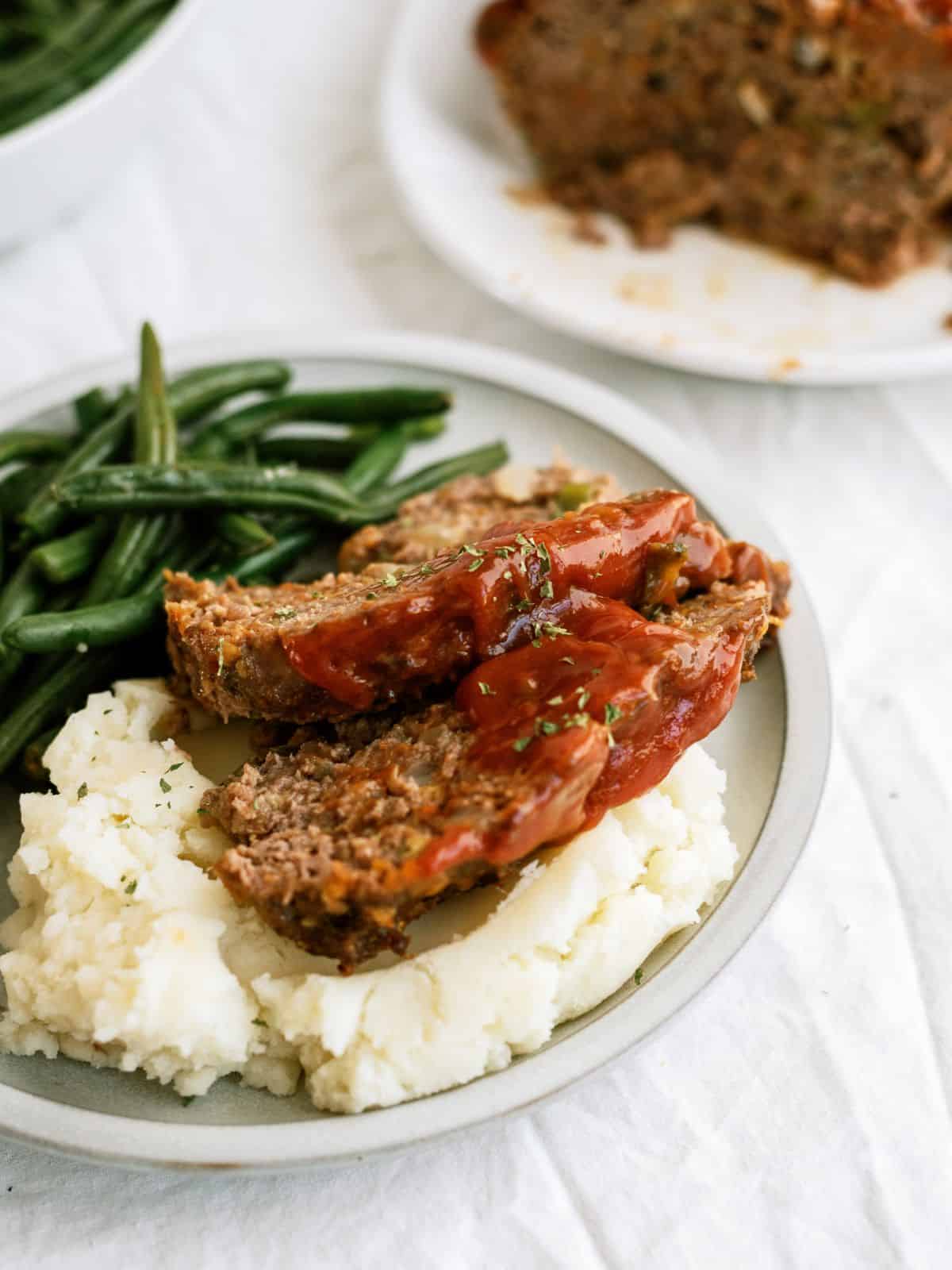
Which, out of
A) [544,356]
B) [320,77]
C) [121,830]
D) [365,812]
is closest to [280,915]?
[365,812]

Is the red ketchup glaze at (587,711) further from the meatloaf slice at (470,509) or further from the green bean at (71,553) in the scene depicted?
the green bean at (71,553)

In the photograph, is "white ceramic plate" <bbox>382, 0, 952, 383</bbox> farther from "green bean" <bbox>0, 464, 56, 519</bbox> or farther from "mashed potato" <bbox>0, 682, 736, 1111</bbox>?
"mashed potato" <bbox>0, 682, 736, 1111</bbox>

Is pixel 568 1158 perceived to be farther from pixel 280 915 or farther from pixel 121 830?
pixel 121 830

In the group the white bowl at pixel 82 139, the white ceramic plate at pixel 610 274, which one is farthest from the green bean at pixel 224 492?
the white bowl at pixel 82 139

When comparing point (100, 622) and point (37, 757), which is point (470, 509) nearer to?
point (100, 622)

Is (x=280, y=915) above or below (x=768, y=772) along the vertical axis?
above

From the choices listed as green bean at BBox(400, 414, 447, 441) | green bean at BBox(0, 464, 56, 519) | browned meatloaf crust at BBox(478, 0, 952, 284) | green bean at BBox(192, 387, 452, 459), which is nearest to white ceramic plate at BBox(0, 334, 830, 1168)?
green bean at BBox(400, 414, 447, 441)

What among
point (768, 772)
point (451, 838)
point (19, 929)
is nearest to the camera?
point (451, 838)
